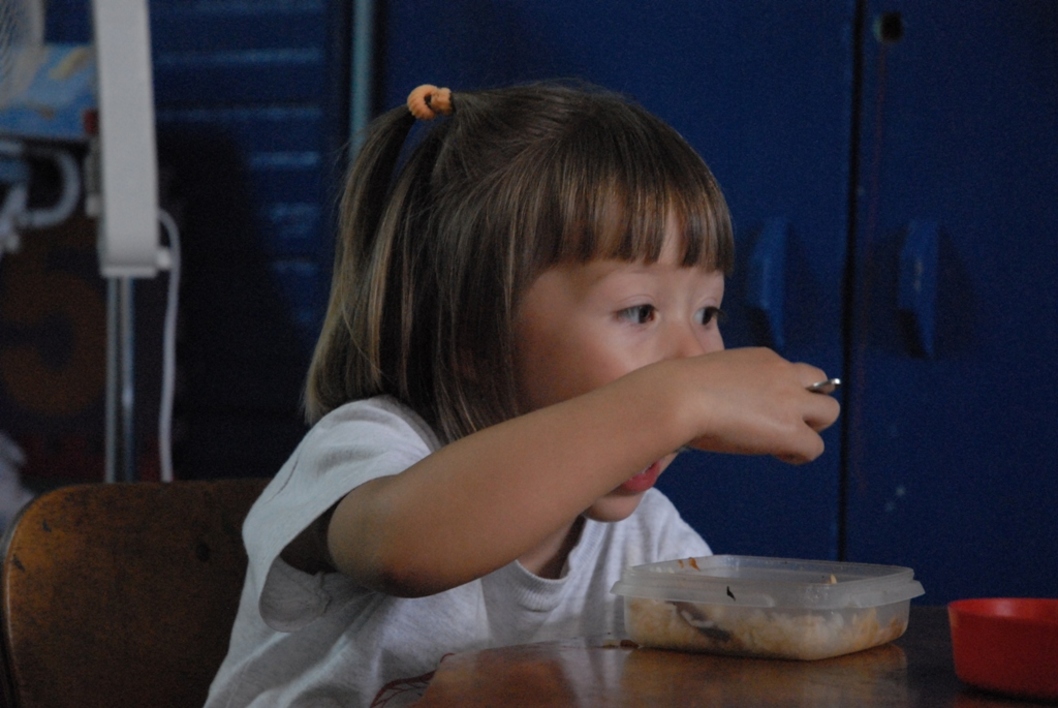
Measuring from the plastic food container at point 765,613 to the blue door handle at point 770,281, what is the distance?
870 mm

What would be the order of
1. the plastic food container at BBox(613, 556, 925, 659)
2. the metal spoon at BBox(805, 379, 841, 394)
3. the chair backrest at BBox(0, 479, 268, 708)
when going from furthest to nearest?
1. the chair backrest at BBox(0, 479, 268, 708)
2. the metal spoon at BBox(805, 379, 841, 394)
3. the plastic food container at BBox(613, 556, 925, 659)

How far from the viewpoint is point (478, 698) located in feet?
1.69

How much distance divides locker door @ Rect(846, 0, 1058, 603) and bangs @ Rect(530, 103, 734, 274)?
0.61m

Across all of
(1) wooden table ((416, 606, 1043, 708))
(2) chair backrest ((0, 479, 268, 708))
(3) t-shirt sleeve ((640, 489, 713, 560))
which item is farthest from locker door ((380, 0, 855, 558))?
(1) wooden table ((416, 606, 1043, 708))

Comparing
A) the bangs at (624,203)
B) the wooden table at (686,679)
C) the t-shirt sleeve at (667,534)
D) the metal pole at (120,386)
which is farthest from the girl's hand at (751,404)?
the metal pole at (120,386)

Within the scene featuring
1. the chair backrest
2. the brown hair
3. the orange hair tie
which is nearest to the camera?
the chair backrest

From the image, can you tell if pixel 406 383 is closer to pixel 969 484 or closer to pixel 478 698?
pixel 478 698

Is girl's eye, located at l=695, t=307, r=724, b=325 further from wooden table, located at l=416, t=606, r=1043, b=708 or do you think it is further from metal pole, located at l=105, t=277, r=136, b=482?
metal pole, located at l=105, t=277, r=136, b=482

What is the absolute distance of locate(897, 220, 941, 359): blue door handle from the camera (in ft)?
4.90

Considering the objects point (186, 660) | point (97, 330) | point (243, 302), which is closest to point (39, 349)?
point (97, 330)

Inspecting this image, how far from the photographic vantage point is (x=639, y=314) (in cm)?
92

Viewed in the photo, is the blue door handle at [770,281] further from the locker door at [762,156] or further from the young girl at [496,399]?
the young girl at [496,399]

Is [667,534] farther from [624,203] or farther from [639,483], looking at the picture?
[624,203]

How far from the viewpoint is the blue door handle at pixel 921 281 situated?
149 cm
